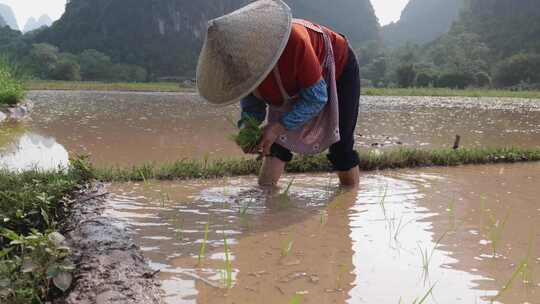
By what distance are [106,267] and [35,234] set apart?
0.24 metres

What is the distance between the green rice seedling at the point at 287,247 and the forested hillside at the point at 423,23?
109 m

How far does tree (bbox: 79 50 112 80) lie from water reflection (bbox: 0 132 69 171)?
48.0 m

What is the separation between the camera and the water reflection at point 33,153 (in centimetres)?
411

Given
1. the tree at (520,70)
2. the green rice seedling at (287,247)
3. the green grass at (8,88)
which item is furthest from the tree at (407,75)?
the green rice seedling at (287,247)

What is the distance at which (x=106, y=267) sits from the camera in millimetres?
1578

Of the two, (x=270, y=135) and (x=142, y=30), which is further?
(x=142, y=30)

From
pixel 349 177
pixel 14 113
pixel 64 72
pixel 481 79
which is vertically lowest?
pixel 349 177

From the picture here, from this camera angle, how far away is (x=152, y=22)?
77500 mm

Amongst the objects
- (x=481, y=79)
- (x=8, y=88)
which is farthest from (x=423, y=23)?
(x=8, y=88)

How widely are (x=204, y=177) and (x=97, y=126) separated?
431 centimetres

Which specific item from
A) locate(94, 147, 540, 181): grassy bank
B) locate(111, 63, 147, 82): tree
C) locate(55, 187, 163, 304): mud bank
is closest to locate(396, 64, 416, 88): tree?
locate(111, 63, 147, 82): tree

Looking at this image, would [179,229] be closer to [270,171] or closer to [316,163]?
[270,171]

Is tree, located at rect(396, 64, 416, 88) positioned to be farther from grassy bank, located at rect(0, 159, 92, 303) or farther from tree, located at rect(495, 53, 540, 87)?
grassy bank, located at rect(0, 159, 92, 303)

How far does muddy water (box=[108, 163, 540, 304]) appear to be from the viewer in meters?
1.61
